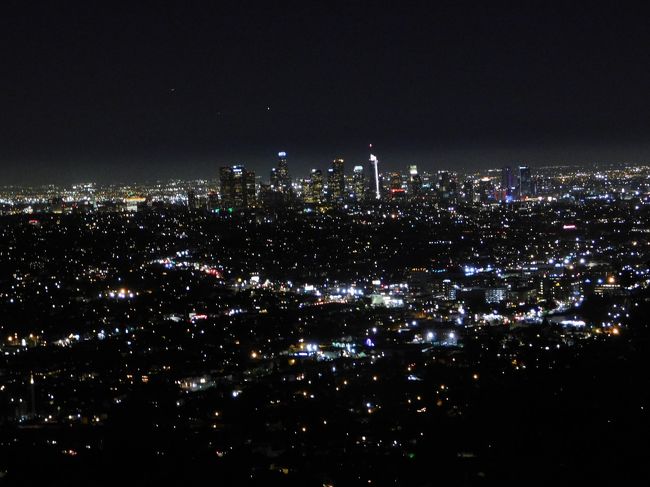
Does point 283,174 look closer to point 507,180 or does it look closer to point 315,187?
point 315,187

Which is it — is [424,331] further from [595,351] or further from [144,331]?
[595,351]

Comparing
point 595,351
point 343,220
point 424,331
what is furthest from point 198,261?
point 595,351

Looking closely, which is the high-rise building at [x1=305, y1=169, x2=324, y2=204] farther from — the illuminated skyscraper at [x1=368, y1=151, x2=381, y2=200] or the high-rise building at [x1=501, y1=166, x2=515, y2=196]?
the high-rise building at [x1=501, y1=166, x2=515, y2=196]

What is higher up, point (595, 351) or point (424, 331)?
point (595, 351)

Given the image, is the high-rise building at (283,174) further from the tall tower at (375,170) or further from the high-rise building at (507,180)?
the high-rise building at (507,180)

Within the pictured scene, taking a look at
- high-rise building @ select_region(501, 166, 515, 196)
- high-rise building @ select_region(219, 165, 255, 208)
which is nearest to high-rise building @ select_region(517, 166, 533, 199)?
high-rise building @ select_region(501, 166, 515, 196)

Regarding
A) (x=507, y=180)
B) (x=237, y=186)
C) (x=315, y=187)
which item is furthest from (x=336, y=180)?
(x=507, y=180)
